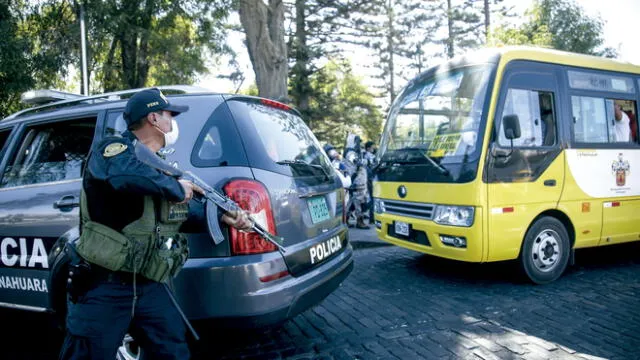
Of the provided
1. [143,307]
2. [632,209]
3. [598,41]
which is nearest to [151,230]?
[143,307]

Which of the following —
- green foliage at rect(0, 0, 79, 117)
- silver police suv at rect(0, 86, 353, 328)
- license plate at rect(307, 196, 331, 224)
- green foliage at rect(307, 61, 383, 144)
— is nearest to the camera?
silver police suv at rect(0, 86, 353, 328)

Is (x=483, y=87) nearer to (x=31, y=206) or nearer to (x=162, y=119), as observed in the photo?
(x=162, y=119)

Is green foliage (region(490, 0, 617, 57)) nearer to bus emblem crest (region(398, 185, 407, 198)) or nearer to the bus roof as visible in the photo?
the bus roof

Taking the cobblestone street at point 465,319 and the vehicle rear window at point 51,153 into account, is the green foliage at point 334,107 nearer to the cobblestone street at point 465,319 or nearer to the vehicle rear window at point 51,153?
the cobblestone street at point 465,319

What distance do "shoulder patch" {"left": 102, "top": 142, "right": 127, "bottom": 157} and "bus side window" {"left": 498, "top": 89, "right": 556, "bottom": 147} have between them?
13.1ft

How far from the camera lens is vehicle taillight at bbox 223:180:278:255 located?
2588 millimetres

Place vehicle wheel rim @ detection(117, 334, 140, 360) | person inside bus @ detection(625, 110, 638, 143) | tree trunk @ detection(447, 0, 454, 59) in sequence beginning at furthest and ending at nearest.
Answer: tree trunk @ detection(447, 0, 454, 59), person inside bus @ detection(625, 110, 638, 143), vehicle wheel rim @ detection(117, 334, 140, 360)

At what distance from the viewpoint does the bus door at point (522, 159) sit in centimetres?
462

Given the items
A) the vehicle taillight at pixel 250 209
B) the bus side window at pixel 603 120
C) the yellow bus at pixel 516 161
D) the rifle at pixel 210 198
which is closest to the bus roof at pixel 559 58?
the yellow bus at pixel 516 161

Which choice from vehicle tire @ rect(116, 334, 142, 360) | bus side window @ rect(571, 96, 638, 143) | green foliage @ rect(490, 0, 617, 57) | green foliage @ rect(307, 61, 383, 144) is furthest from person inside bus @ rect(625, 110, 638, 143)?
green foliage @ rect(307, 61, 383, 144)

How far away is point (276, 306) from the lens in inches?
105

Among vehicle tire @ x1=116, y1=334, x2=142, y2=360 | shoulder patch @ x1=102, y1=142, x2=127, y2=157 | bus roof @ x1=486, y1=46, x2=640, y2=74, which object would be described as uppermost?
bus roof @ x1=486, y1=46, x2=640, y2=74

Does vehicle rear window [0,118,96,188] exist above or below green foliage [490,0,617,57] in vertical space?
below

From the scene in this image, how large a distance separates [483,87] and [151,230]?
13.1 feet
